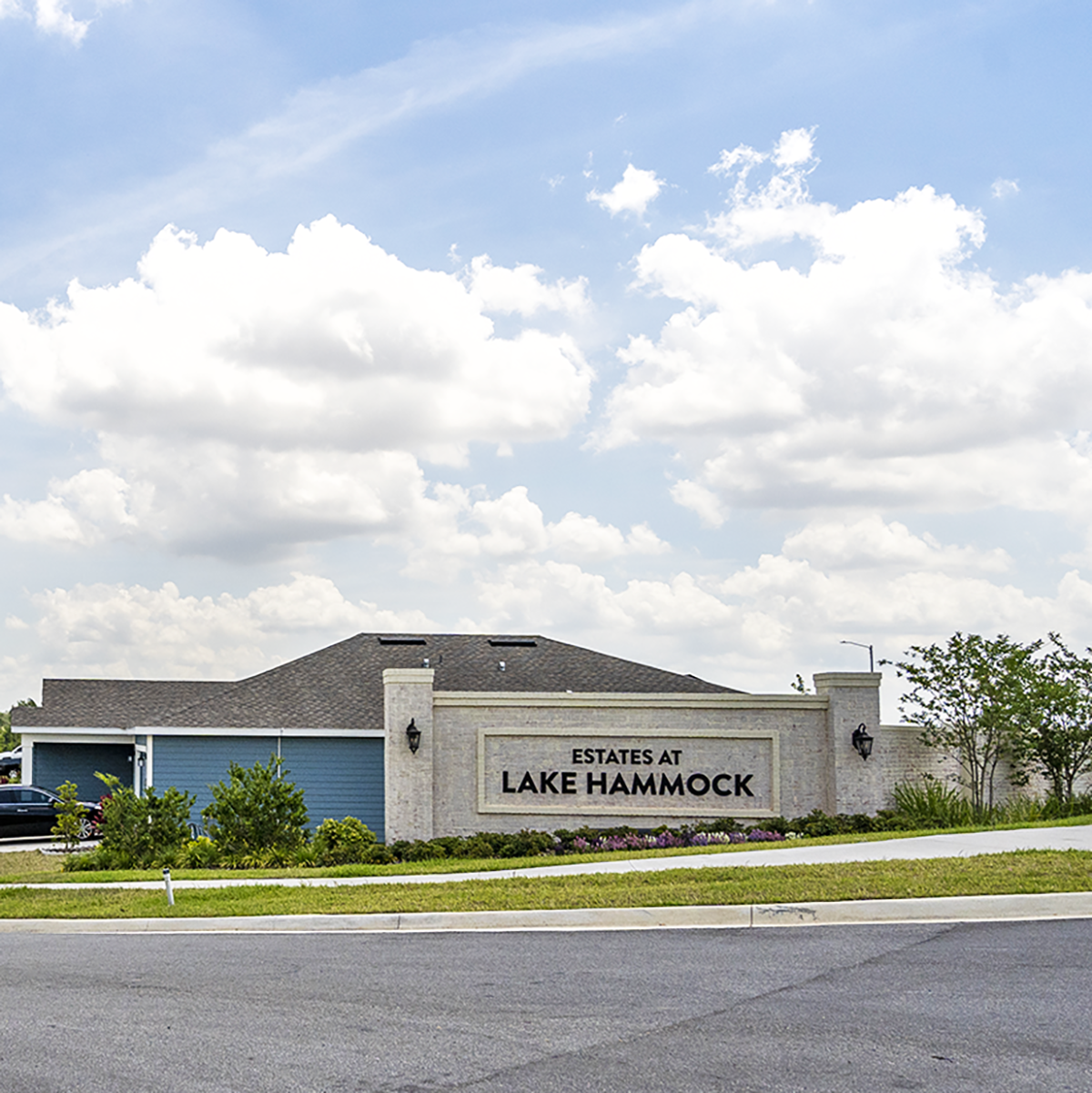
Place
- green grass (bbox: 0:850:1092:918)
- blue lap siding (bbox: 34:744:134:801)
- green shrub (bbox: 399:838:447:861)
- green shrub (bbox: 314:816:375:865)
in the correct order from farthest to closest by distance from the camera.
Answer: blue lap siding (bbox: 34:744:134:801) < green shrub (bbox: 399:838:447:861) < green shrub (bbox: 314:816:375:865) < green grass (bbox: 0:850:1092:918)

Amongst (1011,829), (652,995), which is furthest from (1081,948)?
(1011,829)

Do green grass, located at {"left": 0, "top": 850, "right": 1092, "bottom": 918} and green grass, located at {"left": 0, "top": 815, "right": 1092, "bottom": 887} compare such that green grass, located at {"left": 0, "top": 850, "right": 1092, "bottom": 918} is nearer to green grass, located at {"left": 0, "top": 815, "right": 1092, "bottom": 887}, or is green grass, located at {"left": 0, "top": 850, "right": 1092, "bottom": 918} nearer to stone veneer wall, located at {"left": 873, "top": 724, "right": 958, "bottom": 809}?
green grass, located at {"left": 0, "top": 815, "right": 1092, "bottom": 887}

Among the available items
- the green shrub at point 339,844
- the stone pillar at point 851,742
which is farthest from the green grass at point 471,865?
the stone pillar at point 851,742

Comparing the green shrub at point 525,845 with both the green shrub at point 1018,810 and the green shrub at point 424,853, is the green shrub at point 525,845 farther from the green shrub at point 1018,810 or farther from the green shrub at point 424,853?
the green shrub at point 1018,810

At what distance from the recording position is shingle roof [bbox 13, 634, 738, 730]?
28406 mm

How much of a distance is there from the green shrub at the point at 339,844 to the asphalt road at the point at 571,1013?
28.0 feet

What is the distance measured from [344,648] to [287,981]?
2350cm

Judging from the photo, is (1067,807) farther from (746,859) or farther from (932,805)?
(746,859)

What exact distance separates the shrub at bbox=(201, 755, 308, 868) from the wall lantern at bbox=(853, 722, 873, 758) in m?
10.7

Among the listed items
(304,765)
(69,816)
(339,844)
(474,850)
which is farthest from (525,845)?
(69,816)

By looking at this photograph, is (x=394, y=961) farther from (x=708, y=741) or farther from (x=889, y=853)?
(x=708, y=741)

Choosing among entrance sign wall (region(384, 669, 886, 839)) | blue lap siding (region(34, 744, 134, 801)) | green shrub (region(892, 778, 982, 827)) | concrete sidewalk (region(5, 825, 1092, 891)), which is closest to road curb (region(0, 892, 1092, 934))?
concrete sidewalk (region(5, 825, 1092, 891))

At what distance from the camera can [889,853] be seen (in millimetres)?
16891

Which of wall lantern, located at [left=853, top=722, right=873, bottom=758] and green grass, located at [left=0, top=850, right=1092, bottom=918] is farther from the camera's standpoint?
wall lantern, located at [left=853, top=722, right=873, bottom=758]
